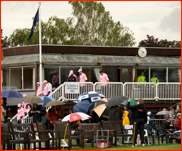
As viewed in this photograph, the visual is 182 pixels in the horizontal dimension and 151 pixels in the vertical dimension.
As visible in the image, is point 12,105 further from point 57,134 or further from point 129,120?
point 57,134

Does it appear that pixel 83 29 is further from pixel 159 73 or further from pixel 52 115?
pixel 52 115

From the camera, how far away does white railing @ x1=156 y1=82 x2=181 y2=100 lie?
23469 millimetres

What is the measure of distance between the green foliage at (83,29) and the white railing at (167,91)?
28.7 metres

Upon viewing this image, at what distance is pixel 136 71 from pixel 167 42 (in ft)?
113

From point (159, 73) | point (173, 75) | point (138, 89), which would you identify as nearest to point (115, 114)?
point (138, 89)

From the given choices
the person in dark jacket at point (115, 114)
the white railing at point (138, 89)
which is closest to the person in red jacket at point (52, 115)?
the person in dark jacket at point (115, 114)

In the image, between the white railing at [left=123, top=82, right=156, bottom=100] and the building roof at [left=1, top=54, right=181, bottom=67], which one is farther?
the building roof at [left=1, top=54, right=181, bottom=67]

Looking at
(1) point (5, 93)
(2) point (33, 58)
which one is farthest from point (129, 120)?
(2) point (33, 58)

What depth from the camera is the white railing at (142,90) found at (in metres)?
23.1

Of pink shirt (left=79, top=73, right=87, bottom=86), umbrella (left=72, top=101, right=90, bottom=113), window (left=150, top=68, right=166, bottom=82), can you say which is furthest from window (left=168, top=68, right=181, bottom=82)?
umbrella (left=72, top=101, right=90, bottom=113)

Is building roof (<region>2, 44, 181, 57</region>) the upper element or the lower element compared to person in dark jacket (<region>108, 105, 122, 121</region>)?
upper

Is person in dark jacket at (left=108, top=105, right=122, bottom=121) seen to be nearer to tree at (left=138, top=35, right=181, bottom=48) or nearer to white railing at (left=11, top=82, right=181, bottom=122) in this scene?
white railing at (left=11, top=82, right=181, bottom=122)

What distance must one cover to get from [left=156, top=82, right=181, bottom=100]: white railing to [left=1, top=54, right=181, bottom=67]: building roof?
90.2 inches

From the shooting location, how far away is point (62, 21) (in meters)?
51.6
